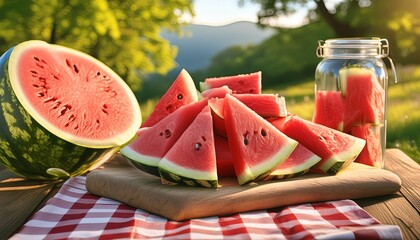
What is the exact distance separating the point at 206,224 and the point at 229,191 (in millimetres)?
251

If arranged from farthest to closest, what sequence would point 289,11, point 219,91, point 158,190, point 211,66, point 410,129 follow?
point 211,66
point 289,11
point 410,129
point 219,91
point 158,190

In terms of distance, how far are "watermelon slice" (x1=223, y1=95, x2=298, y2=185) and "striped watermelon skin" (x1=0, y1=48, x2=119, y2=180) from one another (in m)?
0.79

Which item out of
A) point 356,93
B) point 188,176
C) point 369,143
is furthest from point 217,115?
point 369,143

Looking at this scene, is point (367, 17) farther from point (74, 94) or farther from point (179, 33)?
point (74, 94)

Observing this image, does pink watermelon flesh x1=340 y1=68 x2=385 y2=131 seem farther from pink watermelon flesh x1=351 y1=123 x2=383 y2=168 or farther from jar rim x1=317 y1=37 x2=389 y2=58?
jar rim x1=317 y1=37 x2=389 y2=58

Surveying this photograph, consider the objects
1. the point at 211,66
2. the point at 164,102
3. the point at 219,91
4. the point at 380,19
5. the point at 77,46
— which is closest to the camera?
the point at 219,91

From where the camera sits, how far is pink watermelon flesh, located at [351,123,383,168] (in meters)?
3.18

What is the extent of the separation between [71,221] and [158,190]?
41 cm

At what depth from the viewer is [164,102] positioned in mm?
3393

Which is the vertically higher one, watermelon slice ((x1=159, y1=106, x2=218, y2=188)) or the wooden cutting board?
watermelon slice ((x1=159, y1=106, x2=218, y2=188))

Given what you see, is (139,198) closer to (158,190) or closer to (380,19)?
(158,190)

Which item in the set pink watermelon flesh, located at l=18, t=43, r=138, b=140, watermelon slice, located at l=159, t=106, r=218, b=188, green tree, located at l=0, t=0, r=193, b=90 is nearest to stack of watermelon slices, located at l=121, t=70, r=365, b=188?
watermelon slice, located at l=159, t=106, r=218, b=188

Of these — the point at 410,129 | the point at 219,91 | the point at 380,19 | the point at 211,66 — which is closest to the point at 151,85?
the point at 211,66

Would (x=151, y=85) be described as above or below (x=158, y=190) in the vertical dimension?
below
